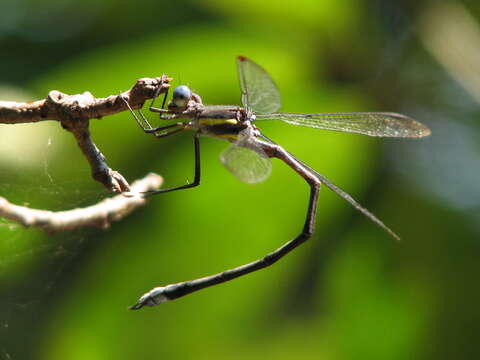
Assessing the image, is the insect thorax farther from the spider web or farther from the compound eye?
the spider web

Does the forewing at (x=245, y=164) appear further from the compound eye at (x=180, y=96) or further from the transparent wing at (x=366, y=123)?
the transparent wing at (x=366, y=123)

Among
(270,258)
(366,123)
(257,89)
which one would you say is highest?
(257,89)

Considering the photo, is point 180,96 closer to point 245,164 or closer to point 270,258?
point 245,164

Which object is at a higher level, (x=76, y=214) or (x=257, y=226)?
(x=76, y=214)

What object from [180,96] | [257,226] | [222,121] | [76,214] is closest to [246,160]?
[222,121]

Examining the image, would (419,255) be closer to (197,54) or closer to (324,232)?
(324,232)

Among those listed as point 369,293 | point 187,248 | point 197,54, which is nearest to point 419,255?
point 369,293
